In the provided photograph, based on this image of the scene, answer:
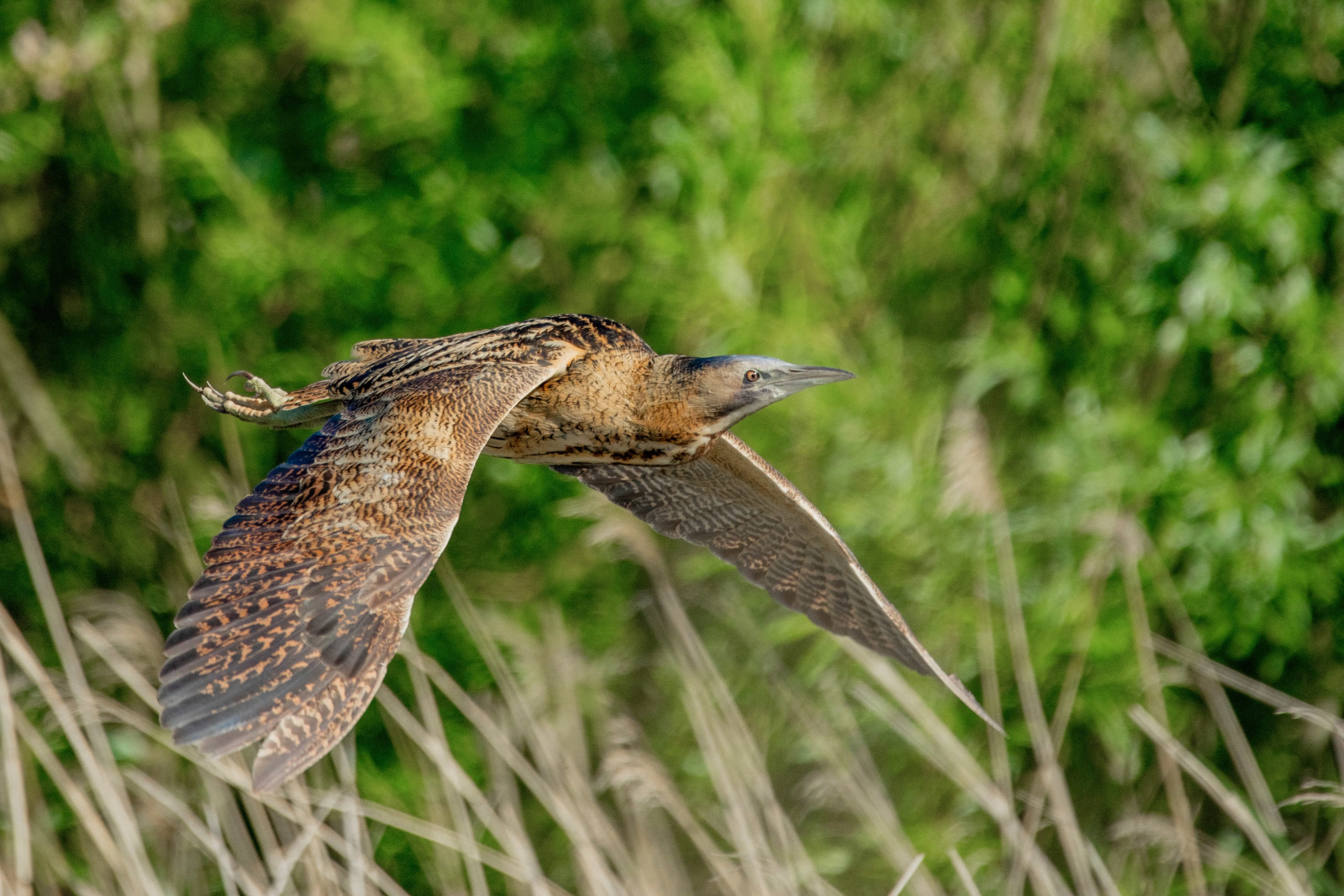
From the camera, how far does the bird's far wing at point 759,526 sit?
4.01 metres

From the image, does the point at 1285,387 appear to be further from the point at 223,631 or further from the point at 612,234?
the point at 223,631

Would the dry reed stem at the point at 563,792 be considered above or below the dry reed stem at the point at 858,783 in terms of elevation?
above

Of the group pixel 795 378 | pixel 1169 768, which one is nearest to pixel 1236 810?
pixel 1169 768

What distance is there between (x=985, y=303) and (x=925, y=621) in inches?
48.2

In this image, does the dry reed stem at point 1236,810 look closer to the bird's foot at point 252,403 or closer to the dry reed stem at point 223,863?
the dry reed stem at point 223,863

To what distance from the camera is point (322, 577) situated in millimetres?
2914

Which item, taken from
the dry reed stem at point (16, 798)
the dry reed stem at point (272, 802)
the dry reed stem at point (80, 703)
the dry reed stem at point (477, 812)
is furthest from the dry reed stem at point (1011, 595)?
the dry reed stem at point (16, 798)

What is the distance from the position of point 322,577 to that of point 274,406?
112 cm

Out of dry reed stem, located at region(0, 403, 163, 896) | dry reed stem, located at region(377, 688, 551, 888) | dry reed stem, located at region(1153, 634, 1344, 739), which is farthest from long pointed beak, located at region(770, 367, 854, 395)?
dry reed stem, located at region(0, 403, 163, 896)

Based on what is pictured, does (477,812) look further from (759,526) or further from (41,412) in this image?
(41,412)

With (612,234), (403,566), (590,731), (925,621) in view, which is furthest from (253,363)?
(403,566)

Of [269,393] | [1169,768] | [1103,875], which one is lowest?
[1169,768]

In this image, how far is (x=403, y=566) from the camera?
2.90 metres

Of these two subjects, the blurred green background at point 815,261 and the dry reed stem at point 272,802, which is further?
the blurred green background at point 815,261
